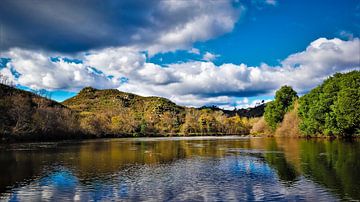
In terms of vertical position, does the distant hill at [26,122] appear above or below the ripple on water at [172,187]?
above

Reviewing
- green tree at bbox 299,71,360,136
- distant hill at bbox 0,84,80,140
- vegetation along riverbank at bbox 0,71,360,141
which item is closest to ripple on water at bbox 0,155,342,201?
green tree at bbox 299,71,360,136

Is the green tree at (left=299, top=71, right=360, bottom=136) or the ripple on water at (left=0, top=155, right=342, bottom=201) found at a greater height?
the green tree at (left=299, top=71, right=360, bottom=136)

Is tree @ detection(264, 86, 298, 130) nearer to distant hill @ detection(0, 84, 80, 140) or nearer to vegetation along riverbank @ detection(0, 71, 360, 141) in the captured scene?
vegetation along riverbank @ detection(0, 71, 360, 141)

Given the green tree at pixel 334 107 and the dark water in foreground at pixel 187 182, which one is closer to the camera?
the dark water in foreground at pixel 187 182

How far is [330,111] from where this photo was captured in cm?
6906

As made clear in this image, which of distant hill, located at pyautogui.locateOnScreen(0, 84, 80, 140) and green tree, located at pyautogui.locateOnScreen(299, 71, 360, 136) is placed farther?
distant hill, located at pyautogui.locateOnScreen(0, 84, 80, 140)

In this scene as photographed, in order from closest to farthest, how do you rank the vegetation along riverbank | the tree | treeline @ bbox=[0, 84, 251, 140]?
1. the vegetation along riverbank
2. treeline @ bbox=[0, 84, 251, 140]
3. the tree

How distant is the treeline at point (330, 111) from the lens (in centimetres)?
6152

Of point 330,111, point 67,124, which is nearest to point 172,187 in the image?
point 330,111

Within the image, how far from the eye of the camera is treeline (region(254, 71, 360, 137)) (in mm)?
61516

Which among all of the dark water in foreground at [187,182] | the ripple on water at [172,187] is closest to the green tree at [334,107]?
the dark water in foreground at [187,182]

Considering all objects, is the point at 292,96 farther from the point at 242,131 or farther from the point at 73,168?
the point at 73,168

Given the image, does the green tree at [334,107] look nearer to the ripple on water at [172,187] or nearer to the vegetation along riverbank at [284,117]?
the vegetation along riverbank at [284,117]

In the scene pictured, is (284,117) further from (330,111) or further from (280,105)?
(330,111)
